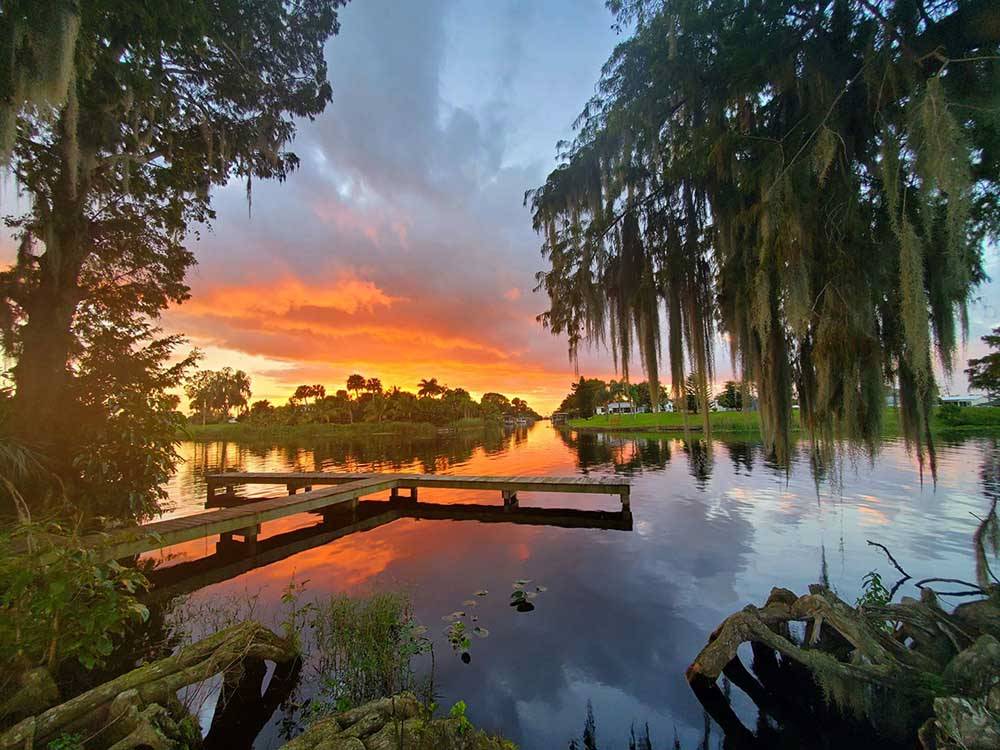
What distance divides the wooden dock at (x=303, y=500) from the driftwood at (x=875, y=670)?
5.02 meters

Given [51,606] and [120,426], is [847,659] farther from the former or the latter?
[120,426]

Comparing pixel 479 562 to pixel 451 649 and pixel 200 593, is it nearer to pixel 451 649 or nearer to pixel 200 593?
pixel 451 649

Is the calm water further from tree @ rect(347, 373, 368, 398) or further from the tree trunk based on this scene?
tree @ rect(347, 373, 368, 398)

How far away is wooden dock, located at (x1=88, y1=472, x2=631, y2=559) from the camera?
20.4ft

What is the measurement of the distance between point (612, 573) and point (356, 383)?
7403 centimetres

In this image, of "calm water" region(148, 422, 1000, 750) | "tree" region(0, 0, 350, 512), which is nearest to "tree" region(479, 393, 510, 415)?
"calm water" region(148, 422, 1000, 750)

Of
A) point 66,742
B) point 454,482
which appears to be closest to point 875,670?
point 66,742

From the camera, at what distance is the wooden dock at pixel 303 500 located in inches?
245

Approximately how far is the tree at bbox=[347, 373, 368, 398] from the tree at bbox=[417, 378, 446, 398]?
16086 millimetres

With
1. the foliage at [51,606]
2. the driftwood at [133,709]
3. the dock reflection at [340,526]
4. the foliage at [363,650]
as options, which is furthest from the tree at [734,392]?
the foliage at [51,606]

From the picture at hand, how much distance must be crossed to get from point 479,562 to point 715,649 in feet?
14.2

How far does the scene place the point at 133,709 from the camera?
236cm

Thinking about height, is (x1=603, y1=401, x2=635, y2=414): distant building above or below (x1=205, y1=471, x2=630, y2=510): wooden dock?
above

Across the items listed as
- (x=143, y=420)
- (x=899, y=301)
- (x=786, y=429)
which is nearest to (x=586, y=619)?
(x=786, y=429)
